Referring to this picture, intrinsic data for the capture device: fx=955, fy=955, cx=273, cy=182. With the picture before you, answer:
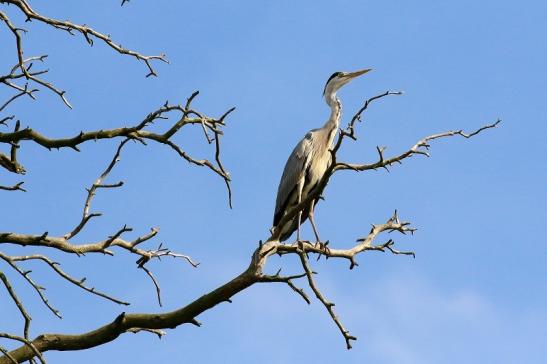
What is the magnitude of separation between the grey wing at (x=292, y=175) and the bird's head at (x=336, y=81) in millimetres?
556

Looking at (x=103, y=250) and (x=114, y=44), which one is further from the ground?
(x=114, y=44)

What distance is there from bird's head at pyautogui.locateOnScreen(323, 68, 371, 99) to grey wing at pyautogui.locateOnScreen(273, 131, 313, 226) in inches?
21.9

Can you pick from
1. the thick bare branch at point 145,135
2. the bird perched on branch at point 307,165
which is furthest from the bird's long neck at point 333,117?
the thick bare branch at point 145,135

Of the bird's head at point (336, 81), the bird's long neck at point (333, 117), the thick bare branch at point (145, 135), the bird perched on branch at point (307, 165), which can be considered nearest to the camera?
the thick bare branch at point (145, 135)

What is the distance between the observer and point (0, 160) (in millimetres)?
6113

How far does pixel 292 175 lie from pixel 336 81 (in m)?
1.20

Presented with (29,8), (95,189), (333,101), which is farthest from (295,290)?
(333,101)

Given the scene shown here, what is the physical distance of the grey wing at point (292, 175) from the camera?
8703mm

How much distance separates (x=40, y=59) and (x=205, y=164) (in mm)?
1317

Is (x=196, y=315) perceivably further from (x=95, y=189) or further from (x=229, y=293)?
(x=95, y=189)

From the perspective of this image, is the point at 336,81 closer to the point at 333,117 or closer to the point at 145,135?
the point at 333,117

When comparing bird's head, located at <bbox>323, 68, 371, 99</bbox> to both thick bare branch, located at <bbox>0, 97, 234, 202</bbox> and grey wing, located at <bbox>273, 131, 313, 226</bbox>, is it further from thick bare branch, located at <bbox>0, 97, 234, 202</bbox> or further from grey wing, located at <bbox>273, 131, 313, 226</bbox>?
Result: thick bare branch, located at <bbox>0, 97, 234, 202</bbox>

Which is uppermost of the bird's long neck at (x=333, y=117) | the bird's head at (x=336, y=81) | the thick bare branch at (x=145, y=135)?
the bird's head at (x=336, y=81)

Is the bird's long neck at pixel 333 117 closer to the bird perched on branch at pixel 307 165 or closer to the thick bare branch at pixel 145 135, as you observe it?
the bird perched on branch at pixel 307 165
